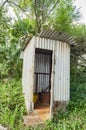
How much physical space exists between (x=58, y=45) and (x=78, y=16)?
19.8 feet

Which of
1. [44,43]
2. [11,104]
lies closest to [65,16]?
[44,43]

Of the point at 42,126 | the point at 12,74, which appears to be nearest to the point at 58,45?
the point at 42,126

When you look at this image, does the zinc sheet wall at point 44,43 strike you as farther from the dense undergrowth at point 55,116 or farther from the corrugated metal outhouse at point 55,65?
the dense undergrowth at point 55,116

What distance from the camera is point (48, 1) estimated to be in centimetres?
1420

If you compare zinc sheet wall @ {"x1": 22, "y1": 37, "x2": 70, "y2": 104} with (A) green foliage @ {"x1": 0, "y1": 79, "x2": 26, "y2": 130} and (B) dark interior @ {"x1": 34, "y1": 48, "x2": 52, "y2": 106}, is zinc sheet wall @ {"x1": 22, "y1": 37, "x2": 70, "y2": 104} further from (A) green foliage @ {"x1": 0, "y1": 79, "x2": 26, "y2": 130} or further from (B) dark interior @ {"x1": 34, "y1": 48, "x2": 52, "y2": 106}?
(B) dark interior @ {"x1": 34, "y1": 48, "x2": 52, "y2": 106}

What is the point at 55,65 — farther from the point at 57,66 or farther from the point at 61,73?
the point at 61,73

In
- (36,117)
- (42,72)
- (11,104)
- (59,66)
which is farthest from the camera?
(42,72)

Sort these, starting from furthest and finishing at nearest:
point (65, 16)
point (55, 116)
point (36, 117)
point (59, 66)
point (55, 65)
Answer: point (65, 16)
point (59, 66)
point (55, 65)
point (36, 117)
point (55, 116)

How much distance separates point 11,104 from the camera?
8.20 m

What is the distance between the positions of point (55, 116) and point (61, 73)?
1.64 m

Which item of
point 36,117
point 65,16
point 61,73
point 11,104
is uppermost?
point 65,16

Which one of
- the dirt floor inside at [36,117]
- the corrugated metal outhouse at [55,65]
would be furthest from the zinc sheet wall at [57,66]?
the dirt floor inside at [36,117]

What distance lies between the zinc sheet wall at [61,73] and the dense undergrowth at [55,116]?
482 millimetres

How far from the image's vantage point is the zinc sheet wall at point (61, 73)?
296 inches
